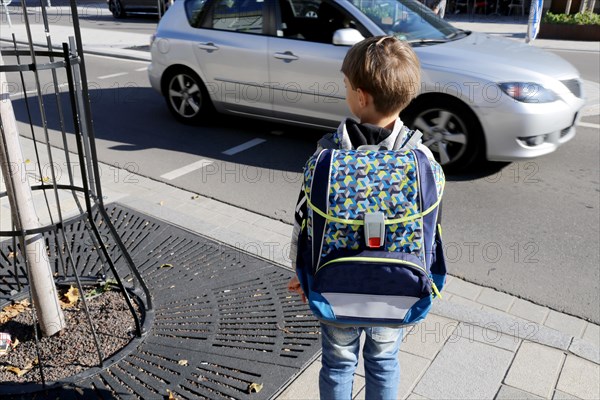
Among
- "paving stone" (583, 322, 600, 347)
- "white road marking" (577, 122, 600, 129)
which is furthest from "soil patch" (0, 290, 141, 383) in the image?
"white road marking" (577, 122, 600, 129)

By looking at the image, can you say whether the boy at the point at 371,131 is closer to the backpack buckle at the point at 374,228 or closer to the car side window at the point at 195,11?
the backpack buckle at the point at 374,228

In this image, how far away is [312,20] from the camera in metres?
5.89

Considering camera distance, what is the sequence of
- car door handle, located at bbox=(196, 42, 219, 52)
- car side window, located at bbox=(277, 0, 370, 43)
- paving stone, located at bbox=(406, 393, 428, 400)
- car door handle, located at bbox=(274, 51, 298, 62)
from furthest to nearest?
car door handle, located at bbox=(196, 42, 219, 52) < car door handle, located at bbox=(274, 51, 298, 62) < car side window, located at bbox=(277, 0, 370, 43) < paving stone, located at bbox=(406, 393, 428, 400)

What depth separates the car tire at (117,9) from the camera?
71.5 ft

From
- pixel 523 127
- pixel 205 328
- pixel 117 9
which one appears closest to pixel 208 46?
pixel 523 127

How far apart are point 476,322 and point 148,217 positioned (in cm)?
262

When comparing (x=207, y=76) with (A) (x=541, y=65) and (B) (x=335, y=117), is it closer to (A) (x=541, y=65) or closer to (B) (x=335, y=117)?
(B) (x=335, y=117)

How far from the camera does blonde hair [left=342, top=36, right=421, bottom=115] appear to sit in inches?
68.7

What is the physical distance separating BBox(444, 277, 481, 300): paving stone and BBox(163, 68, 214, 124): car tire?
14.0 feet

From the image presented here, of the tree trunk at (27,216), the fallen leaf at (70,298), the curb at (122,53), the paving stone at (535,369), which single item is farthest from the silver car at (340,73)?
the curb at (122,53)

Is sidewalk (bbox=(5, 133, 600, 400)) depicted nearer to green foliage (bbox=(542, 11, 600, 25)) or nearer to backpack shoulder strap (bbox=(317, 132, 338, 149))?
backpack shoulder strap (bbox=(317, 132, 338, 149))

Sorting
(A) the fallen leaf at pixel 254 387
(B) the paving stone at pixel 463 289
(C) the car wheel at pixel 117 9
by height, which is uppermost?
(C) the car wheel at pixel 117 9

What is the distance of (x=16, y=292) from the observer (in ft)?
10.7

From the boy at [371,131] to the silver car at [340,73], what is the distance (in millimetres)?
3221
